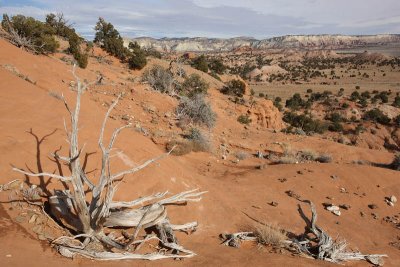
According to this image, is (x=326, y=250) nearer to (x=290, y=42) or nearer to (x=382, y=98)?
(x=382, y=98)

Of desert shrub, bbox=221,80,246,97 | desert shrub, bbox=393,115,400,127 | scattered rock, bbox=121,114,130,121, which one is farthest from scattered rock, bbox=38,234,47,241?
desert shrub, bbox=393,115,400,127

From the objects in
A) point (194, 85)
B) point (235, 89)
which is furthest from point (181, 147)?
point (235, 89)

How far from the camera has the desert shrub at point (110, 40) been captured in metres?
29.8

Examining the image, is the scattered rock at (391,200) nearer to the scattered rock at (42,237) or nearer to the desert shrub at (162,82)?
the scattered rock at (42,237)

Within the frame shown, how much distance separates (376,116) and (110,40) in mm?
22175

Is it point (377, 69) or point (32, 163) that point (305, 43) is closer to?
point (377, 69)

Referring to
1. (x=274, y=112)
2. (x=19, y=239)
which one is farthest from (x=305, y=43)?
(x=19, y=239)

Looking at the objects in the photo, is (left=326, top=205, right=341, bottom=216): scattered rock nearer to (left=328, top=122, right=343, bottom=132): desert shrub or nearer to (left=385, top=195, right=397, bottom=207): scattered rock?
(left=385, top=195, right=397, bottom=207): scattered rock

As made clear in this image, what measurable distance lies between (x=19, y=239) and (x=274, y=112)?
2247cm

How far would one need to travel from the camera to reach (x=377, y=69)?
6556 centimetres

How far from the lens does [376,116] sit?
1104 inches

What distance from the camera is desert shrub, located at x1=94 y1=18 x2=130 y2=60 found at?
29.8 m

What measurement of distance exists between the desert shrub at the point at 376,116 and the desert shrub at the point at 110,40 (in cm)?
2000

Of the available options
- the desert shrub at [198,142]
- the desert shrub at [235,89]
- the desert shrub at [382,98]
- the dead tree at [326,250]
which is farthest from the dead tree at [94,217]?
the desert shrub at [382,98]
